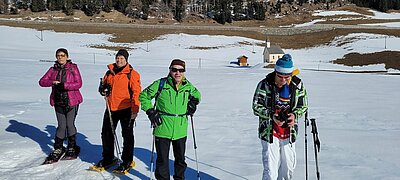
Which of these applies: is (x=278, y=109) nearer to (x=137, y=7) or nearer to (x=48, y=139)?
(x=48, y=139)

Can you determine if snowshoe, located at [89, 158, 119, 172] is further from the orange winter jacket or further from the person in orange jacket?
the orange winter jacket

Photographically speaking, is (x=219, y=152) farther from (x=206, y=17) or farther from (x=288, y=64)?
(x=206, y=17)

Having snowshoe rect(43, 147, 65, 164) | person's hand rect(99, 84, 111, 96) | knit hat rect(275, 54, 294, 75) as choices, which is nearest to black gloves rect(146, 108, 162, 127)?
person's hand rect(99, 84, 111, 96)

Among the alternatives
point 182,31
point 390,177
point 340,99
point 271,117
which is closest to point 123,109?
point 271,117

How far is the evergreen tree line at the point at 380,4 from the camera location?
339 ft

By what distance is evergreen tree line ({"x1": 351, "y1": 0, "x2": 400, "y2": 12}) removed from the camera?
10325 centimetres

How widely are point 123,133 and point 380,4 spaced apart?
11360 centimetres

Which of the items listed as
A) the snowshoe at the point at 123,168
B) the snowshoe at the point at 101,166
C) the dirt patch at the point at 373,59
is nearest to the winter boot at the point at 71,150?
the snowshoe at the point at 101,166

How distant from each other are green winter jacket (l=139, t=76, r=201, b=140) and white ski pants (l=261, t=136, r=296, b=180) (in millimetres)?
1115

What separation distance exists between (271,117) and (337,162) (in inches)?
112

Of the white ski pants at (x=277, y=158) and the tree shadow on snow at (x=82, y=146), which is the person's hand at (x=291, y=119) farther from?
the tree shadow on snow at (x=82, y=146)

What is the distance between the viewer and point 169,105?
486cm

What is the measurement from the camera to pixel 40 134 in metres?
8.51

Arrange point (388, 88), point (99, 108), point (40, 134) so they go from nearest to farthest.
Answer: point (40, 134) < point (99, 108) < point (388, 88)
